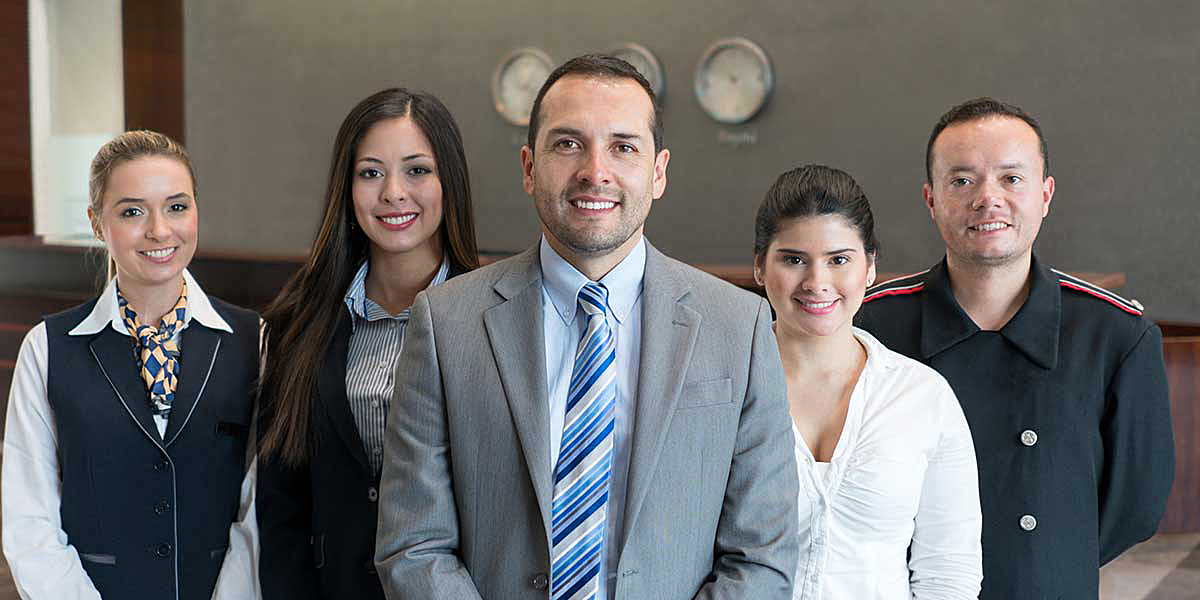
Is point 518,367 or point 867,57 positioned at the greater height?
point 867,57

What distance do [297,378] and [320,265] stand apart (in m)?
0.26

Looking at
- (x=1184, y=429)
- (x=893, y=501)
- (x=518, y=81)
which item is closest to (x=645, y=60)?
(x=518, y=81)

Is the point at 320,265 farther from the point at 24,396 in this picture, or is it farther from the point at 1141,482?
the point at 1141,482

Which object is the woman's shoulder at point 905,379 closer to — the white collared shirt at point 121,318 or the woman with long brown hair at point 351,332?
the woman with long brown hair at point 351,332

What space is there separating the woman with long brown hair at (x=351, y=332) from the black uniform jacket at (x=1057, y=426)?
1.06 meters

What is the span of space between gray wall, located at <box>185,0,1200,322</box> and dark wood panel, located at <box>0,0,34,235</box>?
4.89 ft

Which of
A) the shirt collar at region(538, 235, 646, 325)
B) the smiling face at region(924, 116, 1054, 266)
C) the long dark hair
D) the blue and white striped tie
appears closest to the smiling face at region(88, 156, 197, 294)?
the long dark hair

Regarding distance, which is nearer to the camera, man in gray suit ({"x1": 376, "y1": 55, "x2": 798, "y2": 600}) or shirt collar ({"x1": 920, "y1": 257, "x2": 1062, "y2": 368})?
man in gray suit ({"x1": 376, "y1": 55, "x2": 798, "y2": 600})

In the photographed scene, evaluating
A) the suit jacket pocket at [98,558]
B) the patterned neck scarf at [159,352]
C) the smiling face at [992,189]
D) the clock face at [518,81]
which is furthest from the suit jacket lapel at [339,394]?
the clock face at [518,81]

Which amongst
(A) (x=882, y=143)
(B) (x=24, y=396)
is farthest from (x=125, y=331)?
(A) (x=882, y=143)

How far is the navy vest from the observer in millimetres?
2178

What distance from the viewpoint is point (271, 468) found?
7.27 ft

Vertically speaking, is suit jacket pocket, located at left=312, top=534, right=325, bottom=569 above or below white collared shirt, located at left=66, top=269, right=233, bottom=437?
below

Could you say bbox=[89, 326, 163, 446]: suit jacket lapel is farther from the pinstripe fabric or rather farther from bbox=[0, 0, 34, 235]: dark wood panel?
bbox=[0, 0, 34, 235]: dark wood panel
